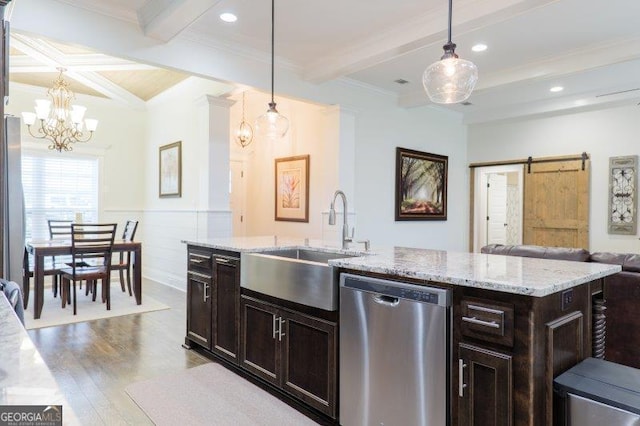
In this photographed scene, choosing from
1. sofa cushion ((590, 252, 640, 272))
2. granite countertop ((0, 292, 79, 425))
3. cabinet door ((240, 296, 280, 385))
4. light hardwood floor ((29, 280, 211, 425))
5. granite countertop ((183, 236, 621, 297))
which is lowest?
light hardwood floor ((29, 280, 211, 425))

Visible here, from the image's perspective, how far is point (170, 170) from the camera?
654 centimetres

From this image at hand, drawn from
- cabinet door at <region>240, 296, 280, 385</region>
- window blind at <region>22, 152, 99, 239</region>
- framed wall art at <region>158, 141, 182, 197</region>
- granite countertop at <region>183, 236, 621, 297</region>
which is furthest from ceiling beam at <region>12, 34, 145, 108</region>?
granite countertop at <region>183, 236, 621, 297</region>

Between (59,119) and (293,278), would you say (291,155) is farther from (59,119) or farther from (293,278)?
(293,278)

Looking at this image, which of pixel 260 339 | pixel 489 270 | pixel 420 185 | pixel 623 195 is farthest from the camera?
pixel 420 185

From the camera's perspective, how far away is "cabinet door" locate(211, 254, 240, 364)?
10.00 feet

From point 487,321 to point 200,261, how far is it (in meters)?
2.43

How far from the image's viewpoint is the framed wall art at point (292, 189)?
589 cm

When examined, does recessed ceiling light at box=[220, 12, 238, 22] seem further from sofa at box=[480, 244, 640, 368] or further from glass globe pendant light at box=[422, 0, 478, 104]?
sofa at box=[480, 244, 640, 368]

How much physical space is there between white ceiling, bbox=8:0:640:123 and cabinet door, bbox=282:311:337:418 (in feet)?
7.64

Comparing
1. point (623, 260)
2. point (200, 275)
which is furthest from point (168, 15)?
point (623, 260)

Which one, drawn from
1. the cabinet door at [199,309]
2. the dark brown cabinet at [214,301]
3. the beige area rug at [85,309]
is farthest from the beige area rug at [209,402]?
the beige area rug at [85,309]

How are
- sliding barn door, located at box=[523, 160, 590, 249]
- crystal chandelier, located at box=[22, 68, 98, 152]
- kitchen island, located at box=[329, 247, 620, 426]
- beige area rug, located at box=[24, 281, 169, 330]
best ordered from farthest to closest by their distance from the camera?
1. sliding barn door, located at box=[523, 160, 590, 249]
2. crystal chandelier, located at box=[22, 68, 98, 152]
3. beige area rug, located at box=[24, 281, 169, 330]
4. kitchen island, located at box=[329, 247, 620, 426]

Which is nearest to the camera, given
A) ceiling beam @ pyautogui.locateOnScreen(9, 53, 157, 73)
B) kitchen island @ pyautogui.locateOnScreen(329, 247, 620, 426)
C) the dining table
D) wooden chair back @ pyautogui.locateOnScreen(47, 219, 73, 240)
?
kitchen island @ pyautogui.locateOnScreen(329, 247, 620, 426)

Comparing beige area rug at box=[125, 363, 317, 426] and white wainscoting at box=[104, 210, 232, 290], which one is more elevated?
white wainscoting at box=[104, 210, 232, 290]
